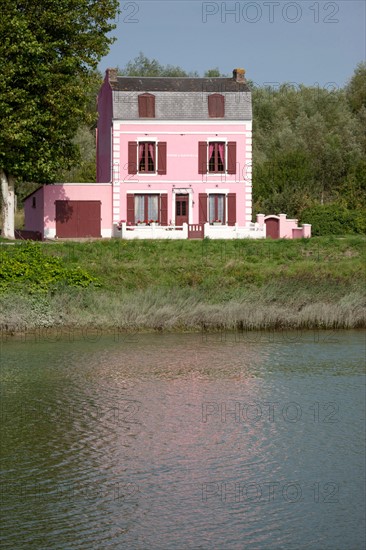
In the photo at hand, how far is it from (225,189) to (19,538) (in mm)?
40315

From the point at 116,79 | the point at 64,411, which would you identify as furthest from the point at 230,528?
the point at 116,79

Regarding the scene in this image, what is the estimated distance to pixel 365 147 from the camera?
256ft

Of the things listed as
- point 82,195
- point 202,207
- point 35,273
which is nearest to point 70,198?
point 82,195

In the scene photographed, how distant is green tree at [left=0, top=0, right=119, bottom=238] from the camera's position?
45.0 m

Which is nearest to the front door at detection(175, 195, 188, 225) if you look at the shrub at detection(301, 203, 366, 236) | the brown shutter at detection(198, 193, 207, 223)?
the brown shutter at detection(198, 193, 207, 223)

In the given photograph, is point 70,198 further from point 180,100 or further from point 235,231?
point 235,231

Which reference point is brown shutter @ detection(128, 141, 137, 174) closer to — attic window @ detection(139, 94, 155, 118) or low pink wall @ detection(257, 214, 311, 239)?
attic window @ detection(139, 94, 155, 118)

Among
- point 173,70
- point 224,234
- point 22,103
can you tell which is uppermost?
point 173,70

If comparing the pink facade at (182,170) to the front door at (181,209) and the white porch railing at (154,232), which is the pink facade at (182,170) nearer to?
the front door at (181,209)

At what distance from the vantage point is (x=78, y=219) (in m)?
53.0

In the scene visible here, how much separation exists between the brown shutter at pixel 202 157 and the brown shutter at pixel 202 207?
1.33 meters

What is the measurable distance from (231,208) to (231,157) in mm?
2823

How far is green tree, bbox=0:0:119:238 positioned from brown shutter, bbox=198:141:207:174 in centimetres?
723

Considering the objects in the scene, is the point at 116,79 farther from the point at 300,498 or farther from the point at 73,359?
the point at 300,498
